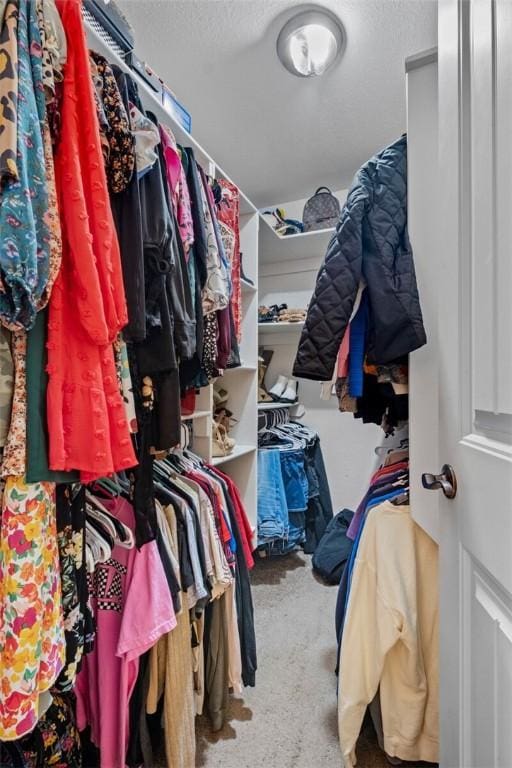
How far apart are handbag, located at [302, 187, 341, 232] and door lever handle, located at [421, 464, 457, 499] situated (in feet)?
6.48

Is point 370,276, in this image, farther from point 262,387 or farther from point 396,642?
point 262,387

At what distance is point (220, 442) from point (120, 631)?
877 mm

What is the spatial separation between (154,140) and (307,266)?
6.42 ft

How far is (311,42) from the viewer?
1.40 metres

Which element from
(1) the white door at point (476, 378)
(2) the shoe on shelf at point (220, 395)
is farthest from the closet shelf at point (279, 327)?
(1) the white door at point (476, 378)

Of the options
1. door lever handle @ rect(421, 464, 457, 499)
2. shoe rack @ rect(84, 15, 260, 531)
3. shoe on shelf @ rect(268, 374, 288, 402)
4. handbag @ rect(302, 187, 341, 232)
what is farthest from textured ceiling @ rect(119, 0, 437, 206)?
door lever handle @ rect(421, 464, 457, 499)

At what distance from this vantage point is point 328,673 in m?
1.43

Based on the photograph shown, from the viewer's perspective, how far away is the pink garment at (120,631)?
0.90 meters

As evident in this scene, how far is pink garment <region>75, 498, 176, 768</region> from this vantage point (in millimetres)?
904

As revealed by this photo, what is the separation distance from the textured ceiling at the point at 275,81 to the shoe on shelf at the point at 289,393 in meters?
1.37

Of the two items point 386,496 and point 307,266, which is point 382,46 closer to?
point 307,266

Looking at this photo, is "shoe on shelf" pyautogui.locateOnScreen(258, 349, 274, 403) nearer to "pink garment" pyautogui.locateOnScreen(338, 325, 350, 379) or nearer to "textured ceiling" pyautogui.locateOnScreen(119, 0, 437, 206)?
"textured ceiling" pyautogui.locateOnScreen(119, 0, 437, 206)

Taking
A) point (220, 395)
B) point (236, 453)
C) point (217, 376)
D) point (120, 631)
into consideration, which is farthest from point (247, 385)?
point (120, 631)

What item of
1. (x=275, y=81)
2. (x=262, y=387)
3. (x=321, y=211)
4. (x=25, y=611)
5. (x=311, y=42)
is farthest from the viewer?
(x=262, y=387)
